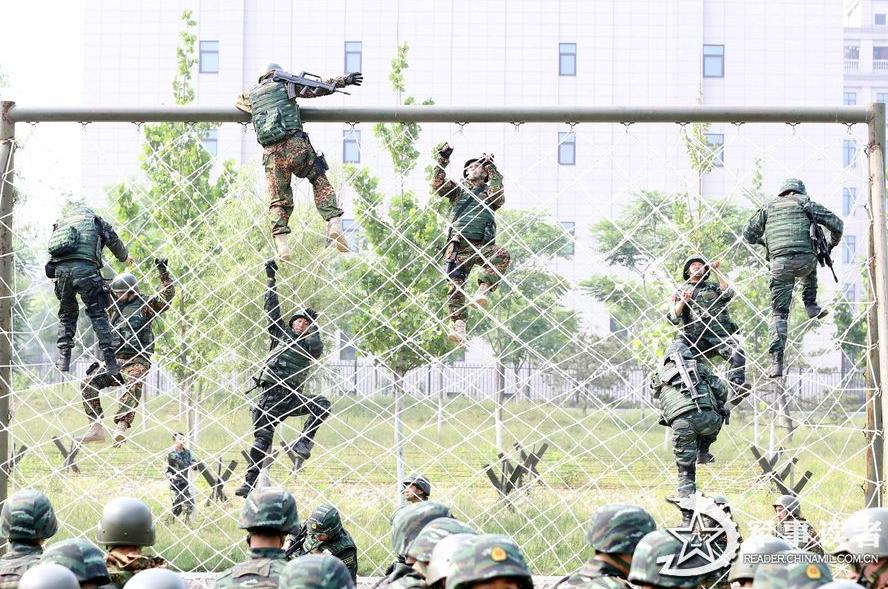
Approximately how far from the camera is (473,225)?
463 inches

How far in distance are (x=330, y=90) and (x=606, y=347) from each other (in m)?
19.2

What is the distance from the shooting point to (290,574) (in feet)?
17.5

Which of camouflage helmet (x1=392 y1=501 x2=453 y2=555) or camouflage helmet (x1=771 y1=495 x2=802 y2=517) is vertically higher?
camouflage helmet (x1=392 y1=501 x2=453 y2=555)

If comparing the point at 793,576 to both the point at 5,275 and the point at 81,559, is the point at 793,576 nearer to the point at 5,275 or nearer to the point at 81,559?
the point at 81,559

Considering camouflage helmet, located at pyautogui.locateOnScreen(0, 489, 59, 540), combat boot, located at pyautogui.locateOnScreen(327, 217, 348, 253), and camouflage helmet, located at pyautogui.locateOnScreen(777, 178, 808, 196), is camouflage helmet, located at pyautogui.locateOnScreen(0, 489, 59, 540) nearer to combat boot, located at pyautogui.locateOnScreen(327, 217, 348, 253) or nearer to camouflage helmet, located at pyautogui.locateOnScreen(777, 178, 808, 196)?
combat boot, located at pyautogui.locateOnScreen(327, 217, 348, 253)

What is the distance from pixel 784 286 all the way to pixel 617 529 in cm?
552

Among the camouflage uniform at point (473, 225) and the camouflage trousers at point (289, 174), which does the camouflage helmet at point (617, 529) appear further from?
the camouflage trousers at point (289, 174)

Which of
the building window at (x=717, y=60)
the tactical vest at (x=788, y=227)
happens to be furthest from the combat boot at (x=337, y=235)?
the building window at (x=717, y=60)

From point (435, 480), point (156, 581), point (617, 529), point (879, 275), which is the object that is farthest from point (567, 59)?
point (156, 581)

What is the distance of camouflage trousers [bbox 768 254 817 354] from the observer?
11.1 m

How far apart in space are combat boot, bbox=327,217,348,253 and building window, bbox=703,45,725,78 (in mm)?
28279

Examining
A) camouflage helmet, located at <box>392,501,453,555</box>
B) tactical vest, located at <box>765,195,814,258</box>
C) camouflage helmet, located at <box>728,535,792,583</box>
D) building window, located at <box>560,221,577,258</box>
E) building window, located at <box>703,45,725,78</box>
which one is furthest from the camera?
building window, located at <box>703,45,725,78</box>

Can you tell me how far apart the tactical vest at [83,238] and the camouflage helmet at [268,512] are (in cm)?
514

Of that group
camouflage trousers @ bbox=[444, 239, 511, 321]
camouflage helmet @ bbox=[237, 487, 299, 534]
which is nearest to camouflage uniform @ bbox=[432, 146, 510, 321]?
camouflage trousers @ bbox=[444, 239, 511, 321]
